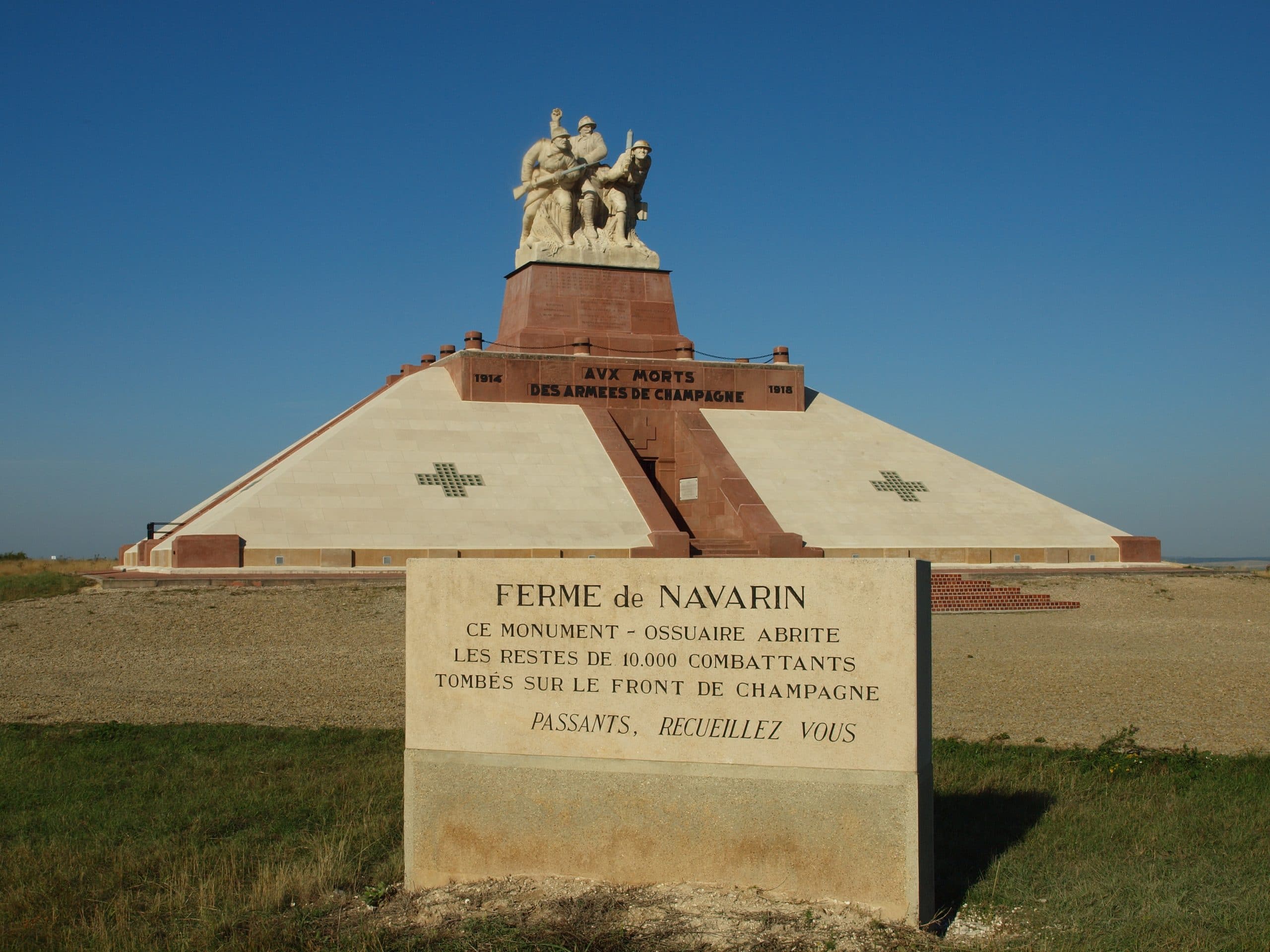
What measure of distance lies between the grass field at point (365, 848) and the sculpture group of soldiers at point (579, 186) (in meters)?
22.8

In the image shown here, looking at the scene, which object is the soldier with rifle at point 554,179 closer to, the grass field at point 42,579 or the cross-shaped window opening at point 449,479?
the cross-shaped window opening at point 449,479

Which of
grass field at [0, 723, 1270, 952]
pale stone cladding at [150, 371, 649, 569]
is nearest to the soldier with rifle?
pale stone cladding at [150, 371, 649, 569]

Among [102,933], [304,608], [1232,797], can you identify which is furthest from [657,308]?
[102,933]

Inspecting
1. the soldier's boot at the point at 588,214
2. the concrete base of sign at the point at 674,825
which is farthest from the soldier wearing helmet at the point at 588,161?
the concrete base of sign at the point at 674,825

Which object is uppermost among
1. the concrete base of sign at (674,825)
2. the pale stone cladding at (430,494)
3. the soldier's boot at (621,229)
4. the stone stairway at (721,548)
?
the soldier's boot at (621,229)

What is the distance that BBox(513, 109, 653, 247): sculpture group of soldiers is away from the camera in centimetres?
3016

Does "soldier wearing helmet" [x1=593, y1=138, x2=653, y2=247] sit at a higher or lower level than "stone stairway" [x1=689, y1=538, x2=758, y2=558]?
higher

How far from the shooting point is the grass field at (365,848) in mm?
5098

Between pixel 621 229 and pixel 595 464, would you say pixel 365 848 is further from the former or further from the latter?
pixel 621 229

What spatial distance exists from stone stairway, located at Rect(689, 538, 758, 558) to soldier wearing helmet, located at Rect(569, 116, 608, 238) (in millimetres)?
9678

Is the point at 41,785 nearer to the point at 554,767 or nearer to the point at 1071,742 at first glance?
the point at 554,767

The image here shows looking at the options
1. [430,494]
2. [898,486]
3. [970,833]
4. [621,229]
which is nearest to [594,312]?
[621,229]

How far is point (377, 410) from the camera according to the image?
27.0 m

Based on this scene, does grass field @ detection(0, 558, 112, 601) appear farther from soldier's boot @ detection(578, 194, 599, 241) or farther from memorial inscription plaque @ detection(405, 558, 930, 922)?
memorial inscription plaque @ detection(405, 558, 930, 922)
